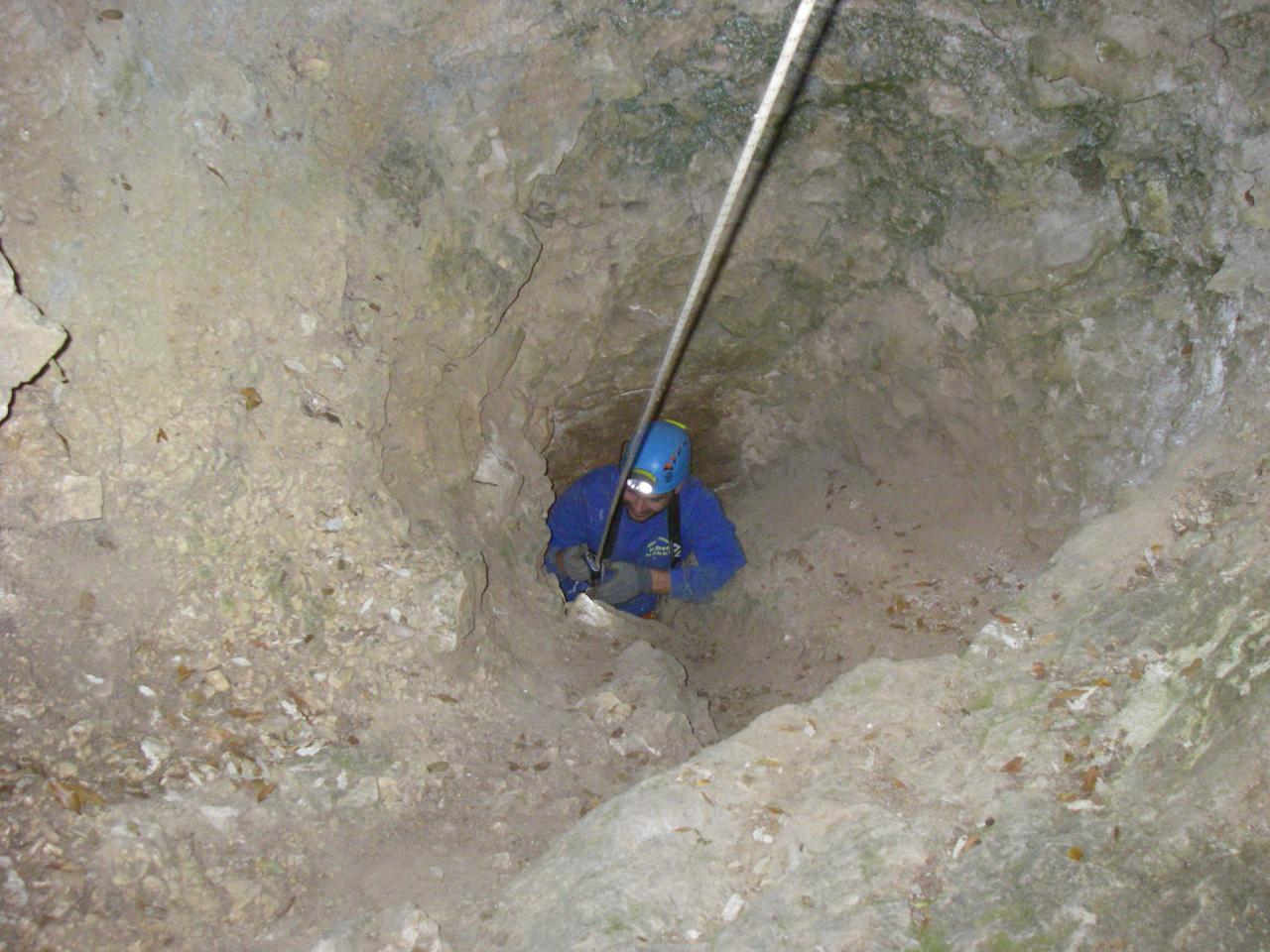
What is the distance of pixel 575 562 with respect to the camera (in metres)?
5.27

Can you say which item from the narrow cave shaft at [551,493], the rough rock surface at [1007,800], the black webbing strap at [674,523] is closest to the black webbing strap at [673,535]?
the black webbing strap at [674,523]

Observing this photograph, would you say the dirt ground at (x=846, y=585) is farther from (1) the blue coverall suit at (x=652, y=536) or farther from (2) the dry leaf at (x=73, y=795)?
(2) the dry leaf at (x=73, y=795)

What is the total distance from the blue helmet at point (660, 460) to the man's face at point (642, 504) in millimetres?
40

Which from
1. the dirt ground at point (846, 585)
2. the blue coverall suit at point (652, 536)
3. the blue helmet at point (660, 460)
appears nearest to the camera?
the dirt ground at point (846, 585)

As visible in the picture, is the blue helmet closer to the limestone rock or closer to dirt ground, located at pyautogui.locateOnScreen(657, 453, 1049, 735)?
dirt ground, located at pyautogui.locateOnScreen(657, 453, 1049, 735)

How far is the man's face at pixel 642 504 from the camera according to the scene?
5.26 meters

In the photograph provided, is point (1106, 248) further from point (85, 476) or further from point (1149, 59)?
point (85, 476)

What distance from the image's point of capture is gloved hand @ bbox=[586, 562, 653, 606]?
17.2 feet

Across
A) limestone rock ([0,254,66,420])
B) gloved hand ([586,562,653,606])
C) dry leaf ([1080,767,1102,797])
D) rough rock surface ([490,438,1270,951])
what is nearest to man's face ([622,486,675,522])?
gloved hand ([586,562,653,606])

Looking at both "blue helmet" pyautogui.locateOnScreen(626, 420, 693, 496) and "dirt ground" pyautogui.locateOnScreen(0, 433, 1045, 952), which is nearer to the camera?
"dirt ground" pyautogui.locateOnScreen(0, 433, 1045, 952)

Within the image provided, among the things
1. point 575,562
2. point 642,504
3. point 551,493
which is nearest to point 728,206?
point 551,493

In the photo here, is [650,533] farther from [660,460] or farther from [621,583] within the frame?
[660,460]

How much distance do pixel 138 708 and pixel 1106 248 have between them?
3747 millimetres

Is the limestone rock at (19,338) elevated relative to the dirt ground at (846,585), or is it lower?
elevated
